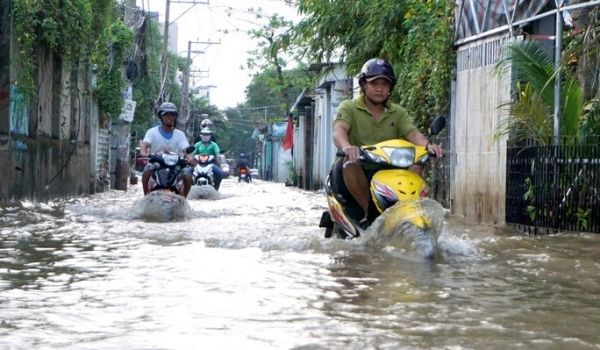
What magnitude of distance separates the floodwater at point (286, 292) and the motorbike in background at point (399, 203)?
0.13m

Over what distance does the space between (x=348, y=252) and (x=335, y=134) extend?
0.96 meters

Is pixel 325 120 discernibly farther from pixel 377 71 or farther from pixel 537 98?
pixel 377 71

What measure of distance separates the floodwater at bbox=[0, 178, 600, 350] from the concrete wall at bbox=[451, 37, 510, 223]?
2781 millimetres

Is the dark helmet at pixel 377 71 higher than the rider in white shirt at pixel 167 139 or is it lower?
higher

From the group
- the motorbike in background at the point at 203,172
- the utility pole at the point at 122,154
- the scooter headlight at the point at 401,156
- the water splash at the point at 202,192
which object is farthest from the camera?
the utility pole at the point at 122,154

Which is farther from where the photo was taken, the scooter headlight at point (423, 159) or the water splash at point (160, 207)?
the water splash at point (160, 207)

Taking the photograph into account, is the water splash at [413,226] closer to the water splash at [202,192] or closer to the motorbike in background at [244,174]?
the water splash at [202,192]

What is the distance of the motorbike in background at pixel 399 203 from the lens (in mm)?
6309

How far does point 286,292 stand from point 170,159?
644cm

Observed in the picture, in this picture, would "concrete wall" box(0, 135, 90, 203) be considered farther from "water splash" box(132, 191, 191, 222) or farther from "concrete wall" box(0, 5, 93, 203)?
"water splash" box(132, 191, 191, 222)

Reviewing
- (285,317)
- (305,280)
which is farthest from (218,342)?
(305,280)

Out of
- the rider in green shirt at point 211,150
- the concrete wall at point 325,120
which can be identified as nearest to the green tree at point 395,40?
the rider in green shirt at point 211,150

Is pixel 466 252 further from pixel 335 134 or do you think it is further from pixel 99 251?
pixel 99 251

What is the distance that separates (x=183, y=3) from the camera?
141ft
